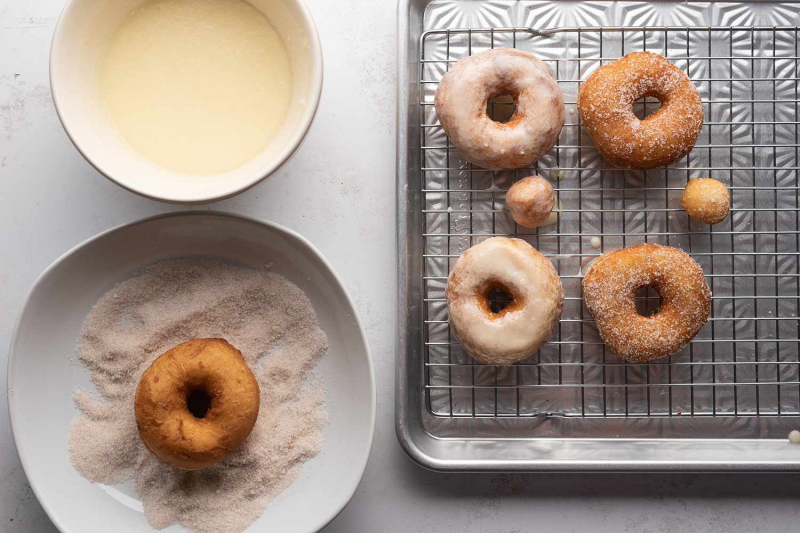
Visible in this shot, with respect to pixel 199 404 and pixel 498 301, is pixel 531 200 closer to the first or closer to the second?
pixel 498 301

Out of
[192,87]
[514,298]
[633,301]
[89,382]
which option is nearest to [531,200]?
[514,298]

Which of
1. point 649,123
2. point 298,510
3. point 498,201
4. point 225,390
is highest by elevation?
point 649,123

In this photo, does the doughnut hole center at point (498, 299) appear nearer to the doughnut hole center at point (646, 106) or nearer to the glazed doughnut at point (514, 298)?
the glazed doughnut at point (514, 298)

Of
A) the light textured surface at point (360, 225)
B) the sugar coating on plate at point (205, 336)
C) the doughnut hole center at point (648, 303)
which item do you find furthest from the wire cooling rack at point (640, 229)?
the sugar coating on plate at point (205, 336)

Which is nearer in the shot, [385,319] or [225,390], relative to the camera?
[225,390]

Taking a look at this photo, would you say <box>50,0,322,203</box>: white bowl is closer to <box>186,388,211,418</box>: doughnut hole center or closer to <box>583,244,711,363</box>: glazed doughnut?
<box>186,388,211,418</box>: doughnut hole center

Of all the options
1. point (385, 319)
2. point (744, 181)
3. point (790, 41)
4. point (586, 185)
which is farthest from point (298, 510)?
point (790, 41)

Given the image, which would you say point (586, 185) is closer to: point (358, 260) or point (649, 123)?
point (649, 123)
